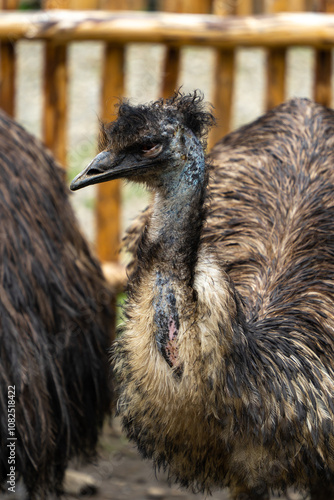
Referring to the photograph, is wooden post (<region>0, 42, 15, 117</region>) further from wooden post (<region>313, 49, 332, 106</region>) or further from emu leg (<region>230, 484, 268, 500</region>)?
emu leg (<region>230, 484, 268, 500</region>)

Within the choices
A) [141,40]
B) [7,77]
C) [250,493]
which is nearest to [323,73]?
[141,40]

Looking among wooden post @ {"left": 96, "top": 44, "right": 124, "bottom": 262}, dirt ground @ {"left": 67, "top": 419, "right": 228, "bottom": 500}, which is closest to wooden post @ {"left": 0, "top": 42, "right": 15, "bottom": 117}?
wooden post @ {"left": 96, "top": 44, "right": 124, "bottom": 262}

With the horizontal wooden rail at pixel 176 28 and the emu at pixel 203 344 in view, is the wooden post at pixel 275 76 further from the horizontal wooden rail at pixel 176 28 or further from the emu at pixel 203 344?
the emu at pixel 203 344

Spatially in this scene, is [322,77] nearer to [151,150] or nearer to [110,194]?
[110,194]

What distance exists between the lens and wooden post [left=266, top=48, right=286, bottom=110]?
4094 mm

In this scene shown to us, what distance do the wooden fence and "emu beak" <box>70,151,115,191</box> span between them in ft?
6.35

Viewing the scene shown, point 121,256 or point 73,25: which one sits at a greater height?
point 73,25

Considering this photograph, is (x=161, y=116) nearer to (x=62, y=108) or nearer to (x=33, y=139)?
(x=33, y=139)

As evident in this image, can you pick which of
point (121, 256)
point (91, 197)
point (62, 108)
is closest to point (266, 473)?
point (121, 256)

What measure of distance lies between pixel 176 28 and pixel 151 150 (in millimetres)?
2118

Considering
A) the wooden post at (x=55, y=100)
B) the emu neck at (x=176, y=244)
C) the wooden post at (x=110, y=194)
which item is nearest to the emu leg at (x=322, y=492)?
the emu neck at (x=176, y=244)

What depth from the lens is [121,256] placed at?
4.22 metres

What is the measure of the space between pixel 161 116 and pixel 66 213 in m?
1.21

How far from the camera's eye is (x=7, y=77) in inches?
160
